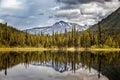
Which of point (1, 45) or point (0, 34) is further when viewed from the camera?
point (0, 34)

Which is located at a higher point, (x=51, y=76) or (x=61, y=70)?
(x=51, y=76)

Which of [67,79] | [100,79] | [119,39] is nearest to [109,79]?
[100,79]

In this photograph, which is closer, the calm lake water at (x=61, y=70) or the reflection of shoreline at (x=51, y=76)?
the reflection of shoreline at (x=51, y=76)

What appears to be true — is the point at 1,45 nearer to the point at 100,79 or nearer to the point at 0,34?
the point at 0,34

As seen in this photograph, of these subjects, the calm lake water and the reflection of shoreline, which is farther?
the calm lake water

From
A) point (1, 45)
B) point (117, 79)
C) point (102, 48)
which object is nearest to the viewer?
point (117, 79)

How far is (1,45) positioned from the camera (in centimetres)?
18212

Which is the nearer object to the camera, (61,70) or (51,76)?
(51,76)

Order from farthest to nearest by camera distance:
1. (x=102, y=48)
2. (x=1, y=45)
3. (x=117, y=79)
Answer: (x=102, y=48), (x=1, y=45), (x=117, y=79)

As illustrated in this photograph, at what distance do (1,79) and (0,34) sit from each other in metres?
163

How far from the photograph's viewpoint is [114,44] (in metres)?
196

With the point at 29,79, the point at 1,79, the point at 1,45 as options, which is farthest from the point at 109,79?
the point at 1,45

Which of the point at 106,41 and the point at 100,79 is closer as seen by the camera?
the point at 100,79

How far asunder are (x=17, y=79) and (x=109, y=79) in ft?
38.8
